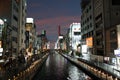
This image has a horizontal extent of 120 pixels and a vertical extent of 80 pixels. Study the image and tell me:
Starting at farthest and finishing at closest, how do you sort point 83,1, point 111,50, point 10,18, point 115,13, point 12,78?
point 83,1 < point 10,18 < point 115,13 < point 111,50 < point 12,78

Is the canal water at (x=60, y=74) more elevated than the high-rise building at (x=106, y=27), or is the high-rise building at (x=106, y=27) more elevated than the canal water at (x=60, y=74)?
the high-rise building at (x=106, y=27)

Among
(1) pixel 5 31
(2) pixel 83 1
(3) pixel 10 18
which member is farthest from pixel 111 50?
(2) pixel 83 1

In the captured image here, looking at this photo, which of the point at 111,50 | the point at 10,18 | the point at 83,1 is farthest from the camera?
the point at 83,1

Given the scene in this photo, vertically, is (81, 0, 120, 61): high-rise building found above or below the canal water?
above

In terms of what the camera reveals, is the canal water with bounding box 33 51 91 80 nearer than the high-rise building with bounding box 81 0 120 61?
Yes

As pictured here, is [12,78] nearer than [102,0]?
Yes

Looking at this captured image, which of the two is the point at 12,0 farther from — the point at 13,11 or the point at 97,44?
the point at 97,44

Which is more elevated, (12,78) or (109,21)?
(109,21)

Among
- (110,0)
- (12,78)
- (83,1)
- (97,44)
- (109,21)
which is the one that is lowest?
(12,78)

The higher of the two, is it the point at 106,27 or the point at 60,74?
the point at 106,27

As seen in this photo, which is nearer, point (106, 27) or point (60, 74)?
point (60, 74)

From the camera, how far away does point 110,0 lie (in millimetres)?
97000

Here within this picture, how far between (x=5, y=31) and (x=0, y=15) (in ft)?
71.9

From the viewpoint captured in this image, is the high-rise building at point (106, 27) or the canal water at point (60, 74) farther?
the high-rise building at point (106, 27)
